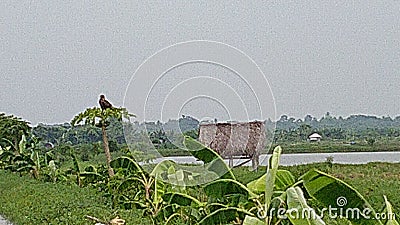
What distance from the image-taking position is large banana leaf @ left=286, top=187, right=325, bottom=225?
1.06m

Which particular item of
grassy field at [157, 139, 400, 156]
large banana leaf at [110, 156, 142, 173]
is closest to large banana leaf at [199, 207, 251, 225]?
large banana leaf at [110, 156, 142, 173]

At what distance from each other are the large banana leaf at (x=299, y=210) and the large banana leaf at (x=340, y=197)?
3.3 inches

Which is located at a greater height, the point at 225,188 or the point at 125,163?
the point at 125,163

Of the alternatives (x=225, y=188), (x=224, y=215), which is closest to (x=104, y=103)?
(x=225, y=188)

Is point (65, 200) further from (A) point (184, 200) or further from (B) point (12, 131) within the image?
(B) point (12, 131)

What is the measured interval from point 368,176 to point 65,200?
4279 millimetres

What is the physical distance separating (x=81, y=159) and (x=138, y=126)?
894 centimetres

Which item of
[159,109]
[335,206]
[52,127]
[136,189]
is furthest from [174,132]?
[52,127]

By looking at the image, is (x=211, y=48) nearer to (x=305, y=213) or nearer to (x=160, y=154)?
(x=160, y=154)

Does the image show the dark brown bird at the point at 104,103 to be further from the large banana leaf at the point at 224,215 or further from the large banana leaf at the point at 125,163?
the large banana leaf at the point at 224,215

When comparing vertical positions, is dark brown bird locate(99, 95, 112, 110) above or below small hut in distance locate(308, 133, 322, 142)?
below

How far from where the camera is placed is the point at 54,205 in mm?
5262

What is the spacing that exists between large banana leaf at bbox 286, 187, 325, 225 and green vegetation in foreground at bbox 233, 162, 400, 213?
3.41 metres

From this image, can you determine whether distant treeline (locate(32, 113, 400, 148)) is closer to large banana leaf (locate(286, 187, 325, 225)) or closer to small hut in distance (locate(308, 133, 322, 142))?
small hut in distance (locate(308, 133, 322, 142))
